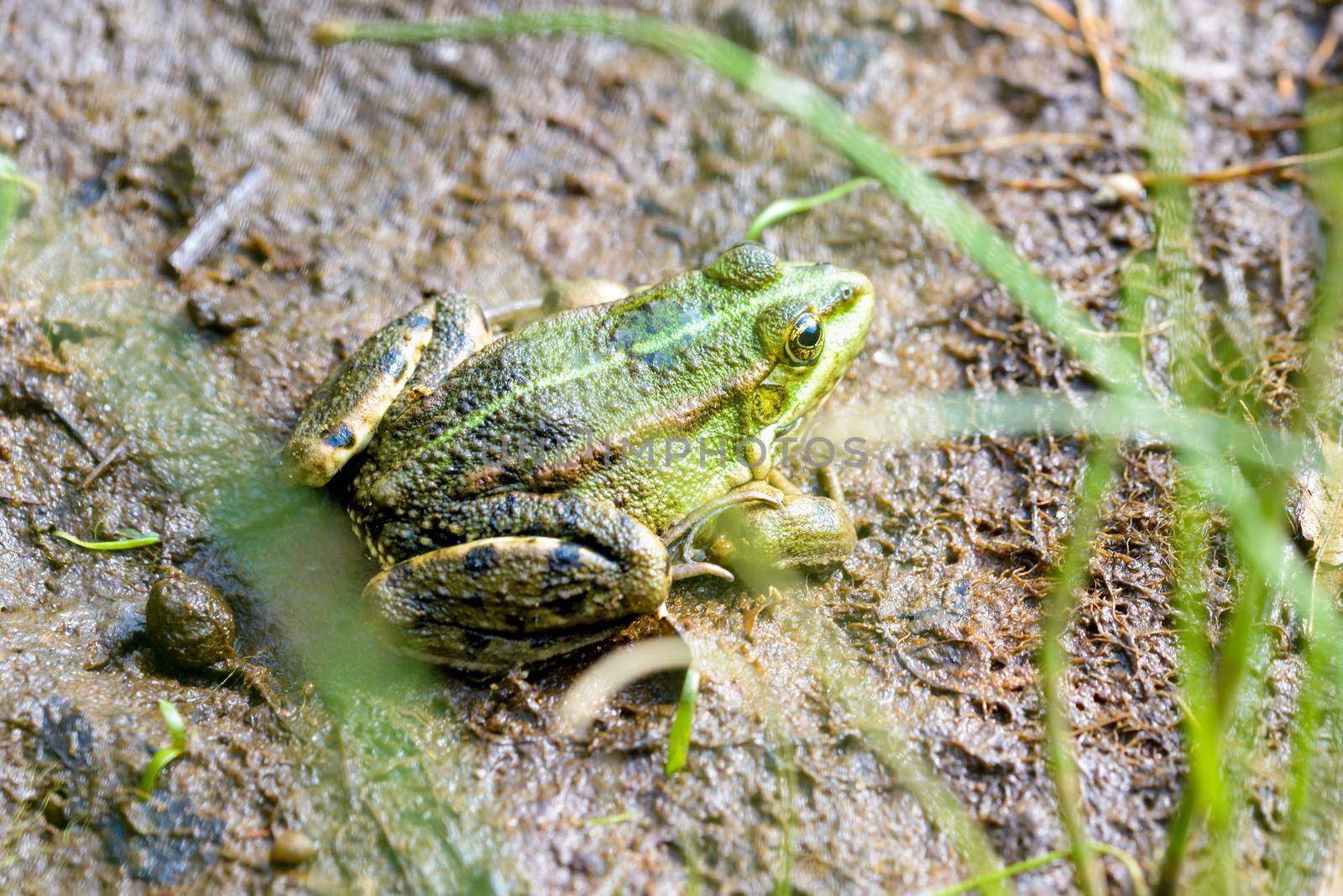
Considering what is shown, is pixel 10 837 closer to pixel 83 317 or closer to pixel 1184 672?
pixel 83 317

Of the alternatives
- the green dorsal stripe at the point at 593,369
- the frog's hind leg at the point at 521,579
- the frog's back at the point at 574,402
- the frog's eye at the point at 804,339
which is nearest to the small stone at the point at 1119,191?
the frog's eye at the point at 804,339

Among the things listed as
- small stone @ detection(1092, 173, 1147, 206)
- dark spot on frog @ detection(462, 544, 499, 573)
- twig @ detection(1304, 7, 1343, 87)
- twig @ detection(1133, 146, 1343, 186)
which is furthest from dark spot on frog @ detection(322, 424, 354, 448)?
twig @ detection(1304, 7, 1343, 87)

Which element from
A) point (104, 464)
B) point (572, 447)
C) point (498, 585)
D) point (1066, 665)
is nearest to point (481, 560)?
point (498, 585)

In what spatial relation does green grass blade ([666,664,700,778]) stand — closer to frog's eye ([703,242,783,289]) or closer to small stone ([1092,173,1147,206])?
frog's eye ([703,242,783,289])

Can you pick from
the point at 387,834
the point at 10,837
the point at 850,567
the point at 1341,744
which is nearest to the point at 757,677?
the point at 850,567

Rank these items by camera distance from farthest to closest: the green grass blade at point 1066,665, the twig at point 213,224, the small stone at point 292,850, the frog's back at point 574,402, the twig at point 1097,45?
1. the twig at point 1097,45
2. the twig at point 213,224
3. the frog's back at point 574,402
4. the small stone at point 292,850
5. the green grass blade at point 1066,665

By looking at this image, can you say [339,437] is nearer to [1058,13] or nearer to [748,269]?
[748,269]

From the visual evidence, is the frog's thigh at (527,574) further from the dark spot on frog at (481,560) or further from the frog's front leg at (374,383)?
the frog's front leg at (374,383)

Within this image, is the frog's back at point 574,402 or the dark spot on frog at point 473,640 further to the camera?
the frog's back at point 574,402
